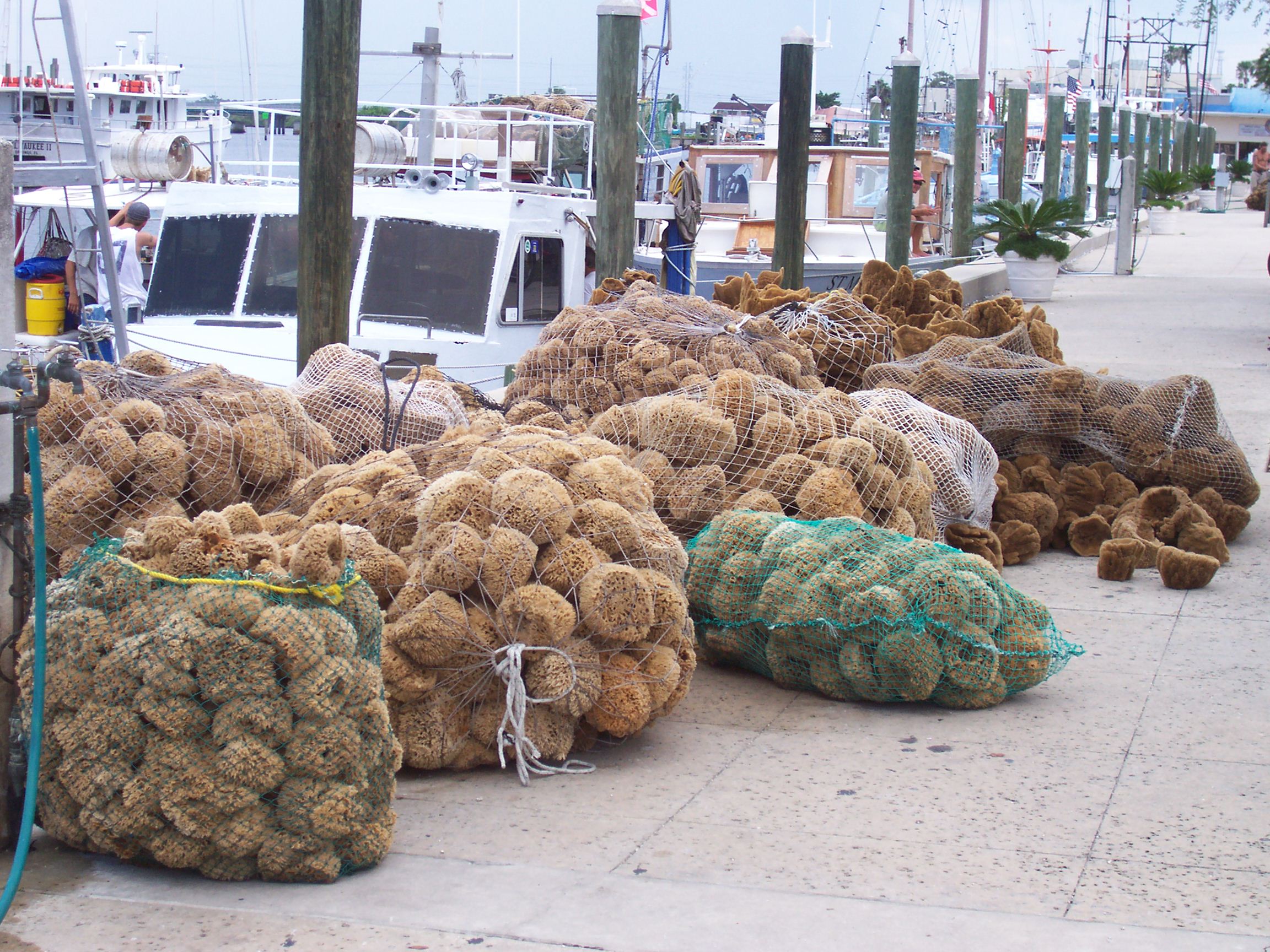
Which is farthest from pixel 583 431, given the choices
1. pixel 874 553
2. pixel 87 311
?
pixel 87 311

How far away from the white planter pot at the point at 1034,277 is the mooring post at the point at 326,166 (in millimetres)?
15023

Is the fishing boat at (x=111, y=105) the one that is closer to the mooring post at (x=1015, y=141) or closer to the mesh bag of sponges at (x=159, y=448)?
the mooring post at (x=1015, y=141)

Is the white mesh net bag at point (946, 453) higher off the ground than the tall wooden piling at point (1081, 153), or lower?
lower

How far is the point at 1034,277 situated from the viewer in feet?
68.2

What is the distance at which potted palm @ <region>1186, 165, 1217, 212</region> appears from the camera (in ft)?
172

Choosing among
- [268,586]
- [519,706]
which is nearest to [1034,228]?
[519,706]

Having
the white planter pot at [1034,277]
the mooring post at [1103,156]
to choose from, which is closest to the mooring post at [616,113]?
the white planter pot at [1034,277]

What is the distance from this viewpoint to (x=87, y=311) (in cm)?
1148

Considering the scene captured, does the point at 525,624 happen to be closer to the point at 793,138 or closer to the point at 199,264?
the point at 199,264

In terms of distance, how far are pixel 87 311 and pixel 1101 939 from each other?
10137 mm

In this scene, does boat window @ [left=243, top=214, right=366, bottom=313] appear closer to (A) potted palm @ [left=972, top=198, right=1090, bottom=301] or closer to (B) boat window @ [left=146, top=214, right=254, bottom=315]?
(B) boat window @ [left=146, top=214, right=254, bottom=315]

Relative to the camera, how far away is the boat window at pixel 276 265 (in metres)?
11.5

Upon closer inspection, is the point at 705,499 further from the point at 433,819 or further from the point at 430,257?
the point at 430,257

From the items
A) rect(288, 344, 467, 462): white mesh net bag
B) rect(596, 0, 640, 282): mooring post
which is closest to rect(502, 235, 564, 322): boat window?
rect(596, 0, 640, 282): mooring post
